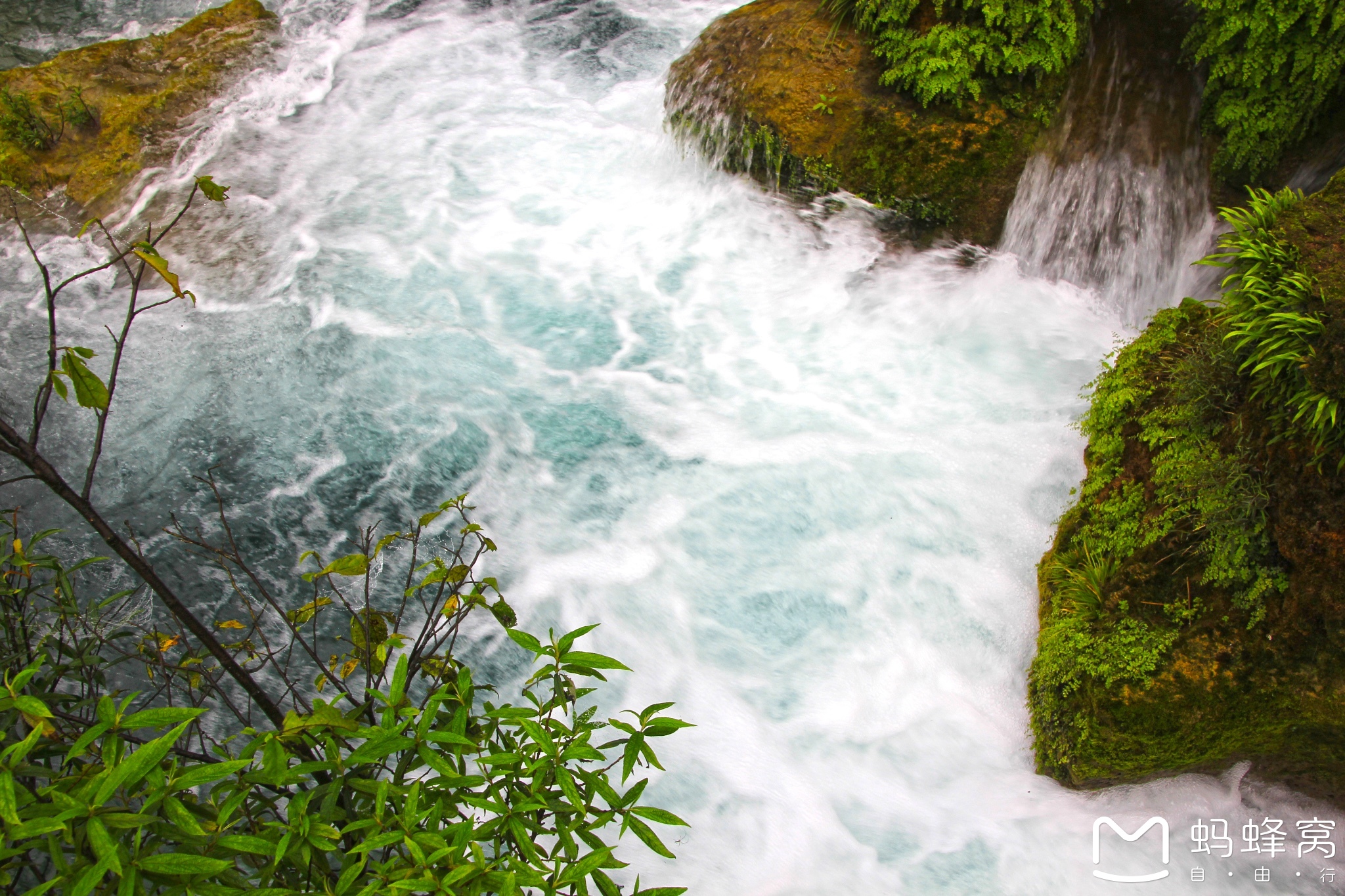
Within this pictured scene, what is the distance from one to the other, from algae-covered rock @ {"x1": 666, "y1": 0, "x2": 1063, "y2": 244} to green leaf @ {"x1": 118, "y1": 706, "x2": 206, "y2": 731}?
6631 mm

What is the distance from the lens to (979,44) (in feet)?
21.6

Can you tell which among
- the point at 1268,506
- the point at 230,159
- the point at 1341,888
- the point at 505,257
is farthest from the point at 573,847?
the point at 230,159

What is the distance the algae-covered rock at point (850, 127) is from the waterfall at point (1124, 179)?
0.26 meters

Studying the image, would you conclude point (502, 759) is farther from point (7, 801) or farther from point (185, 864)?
point (7, 801)

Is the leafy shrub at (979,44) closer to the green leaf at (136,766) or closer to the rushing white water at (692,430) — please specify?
the rushing white water at (692,430)

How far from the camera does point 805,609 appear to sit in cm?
504

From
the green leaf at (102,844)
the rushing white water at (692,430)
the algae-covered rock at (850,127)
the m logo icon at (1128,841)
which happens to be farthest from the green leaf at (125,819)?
the algae-covered rock at (850,127)

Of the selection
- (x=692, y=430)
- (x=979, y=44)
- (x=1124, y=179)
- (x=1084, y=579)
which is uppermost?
(x=979, y=44)

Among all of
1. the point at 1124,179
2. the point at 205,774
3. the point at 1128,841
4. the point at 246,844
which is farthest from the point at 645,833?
the point at 1124,179

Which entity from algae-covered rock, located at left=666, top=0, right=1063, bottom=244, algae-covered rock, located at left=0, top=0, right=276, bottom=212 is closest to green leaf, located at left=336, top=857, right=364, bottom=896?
algae-covered rock, located at left=666, top=0, right=1063, bottom=244

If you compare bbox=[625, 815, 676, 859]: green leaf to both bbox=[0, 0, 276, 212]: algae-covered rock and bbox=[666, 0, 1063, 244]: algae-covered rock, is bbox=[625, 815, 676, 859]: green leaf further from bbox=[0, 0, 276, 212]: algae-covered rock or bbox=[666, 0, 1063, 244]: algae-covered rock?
bbox=[0, 0, 276, 212]: algae-covered rock

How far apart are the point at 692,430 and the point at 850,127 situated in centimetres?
316

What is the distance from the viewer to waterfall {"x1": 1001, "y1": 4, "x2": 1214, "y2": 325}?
21.3 feet

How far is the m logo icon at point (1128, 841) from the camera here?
404 centimetres
